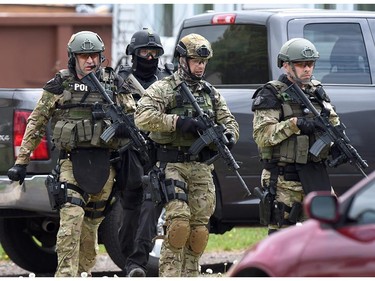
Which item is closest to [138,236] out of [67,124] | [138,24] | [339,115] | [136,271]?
[136,271]

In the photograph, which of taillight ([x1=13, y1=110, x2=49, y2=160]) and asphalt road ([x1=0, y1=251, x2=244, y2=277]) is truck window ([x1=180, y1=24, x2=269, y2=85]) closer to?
asphalt road ([x1=0, y1=251, x2=244, y2=277])

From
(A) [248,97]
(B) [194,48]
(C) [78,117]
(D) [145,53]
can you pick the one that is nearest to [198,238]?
(C) [78,117]

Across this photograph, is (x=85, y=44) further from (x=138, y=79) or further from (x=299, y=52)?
(x=299, y=52)

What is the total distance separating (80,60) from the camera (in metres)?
10.2

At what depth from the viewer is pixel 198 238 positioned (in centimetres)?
1002

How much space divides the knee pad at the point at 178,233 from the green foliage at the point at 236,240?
3.96 metres

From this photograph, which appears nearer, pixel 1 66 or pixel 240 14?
pixel 240 14

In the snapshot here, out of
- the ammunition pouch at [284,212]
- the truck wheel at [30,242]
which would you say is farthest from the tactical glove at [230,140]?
the truck wheel at [30,242]

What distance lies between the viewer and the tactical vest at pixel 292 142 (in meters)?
9.77

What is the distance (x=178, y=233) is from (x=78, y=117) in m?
1.12

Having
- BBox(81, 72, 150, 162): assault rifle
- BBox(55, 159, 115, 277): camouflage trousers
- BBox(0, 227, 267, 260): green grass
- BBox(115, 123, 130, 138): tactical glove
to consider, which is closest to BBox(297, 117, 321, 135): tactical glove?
BBox(81, 72, 150, 162): assault rifle

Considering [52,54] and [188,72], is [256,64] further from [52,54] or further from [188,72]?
[52,54]

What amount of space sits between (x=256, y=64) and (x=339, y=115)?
86cm

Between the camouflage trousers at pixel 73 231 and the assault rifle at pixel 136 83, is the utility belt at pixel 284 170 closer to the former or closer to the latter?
the camouflage trousers at pixel 73 231
